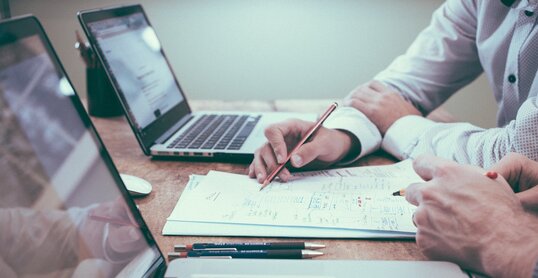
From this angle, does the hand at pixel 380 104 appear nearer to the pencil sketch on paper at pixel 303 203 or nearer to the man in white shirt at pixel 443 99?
the man in white shirt at pixel 443 99

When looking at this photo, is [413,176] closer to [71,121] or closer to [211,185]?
[211,185]

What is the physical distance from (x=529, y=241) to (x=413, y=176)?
297mm

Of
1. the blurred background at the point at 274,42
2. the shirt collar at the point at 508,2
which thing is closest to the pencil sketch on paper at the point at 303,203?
the shirt collar at the point at 508,2

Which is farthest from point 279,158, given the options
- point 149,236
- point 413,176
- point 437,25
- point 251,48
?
point 251,48

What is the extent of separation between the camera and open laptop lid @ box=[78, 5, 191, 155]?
3.28ft

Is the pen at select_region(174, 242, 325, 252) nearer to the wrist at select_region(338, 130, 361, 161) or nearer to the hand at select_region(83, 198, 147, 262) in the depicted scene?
the hand at select_region(83, 198, 147, 262)

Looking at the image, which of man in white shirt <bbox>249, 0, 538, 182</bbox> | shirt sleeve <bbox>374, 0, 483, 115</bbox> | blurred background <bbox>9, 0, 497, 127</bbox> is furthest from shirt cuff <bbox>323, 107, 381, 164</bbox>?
blurred background <bbox>9, 0, 497, 127</bbox>

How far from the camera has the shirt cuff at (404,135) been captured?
1.00 metres

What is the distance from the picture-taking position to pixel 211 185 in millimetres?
827

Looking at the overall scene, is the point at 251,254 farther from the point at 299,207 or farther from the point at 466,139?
the point at 466,139

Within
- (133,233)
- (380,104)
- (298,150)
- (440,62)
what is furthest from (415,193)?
(440,62)

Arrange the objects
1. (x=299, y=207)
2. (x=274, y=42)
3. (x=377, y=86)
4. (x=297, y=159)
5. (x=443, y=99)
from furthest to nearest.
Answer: (x=274, y=42) < (x=443, y=99) < (x=377, y=86) < (x=297, y=159) < (x=299, y=207)

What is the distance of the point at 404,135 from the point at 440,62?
38cm

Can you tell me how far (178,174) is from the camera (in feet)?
2.99
